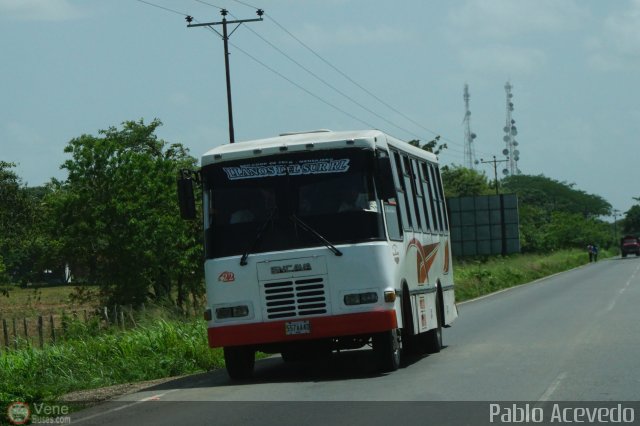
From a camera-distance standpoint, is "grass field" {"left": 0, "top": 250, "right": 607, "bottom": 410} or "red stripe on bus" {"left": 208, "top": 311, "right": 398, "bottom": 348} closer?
"red stripe on bus" {"left": 208, "top": 311, "right": 398, "bottom": 348}

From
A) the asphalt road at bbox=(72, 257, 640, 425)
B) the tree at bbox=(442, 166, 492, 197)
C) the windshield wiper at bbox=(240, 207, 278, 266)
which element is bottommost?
the asphalt road at bbox=(72, 257, 640, 425)

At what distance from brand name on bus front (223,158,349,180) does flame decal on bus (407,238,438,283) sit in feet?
6.73

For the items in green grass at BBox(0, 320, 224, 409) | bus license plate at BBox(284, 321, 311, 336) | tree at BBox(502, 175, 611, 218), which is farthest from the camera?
tree at BBox(502, 175, 611, 218)

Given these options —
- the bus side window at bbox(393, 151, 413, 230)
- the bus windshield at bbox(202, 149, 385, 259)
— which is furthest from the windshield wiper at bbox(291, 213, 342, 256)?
the bus side window at bbox(393, 151, 413, 230)

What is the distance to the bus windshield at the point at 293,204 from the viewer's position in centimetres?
1436

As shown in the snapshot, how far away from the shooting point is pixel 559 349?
16766mm

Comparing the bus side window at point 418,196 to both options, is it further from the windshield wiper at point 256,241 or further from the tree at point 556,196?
the tree at point 556,196

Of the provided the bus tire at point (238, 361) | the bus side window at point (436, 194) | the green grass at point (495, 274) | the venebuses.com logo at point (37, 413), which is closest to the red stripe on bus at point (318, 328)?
the bus tire at point (238, 361)

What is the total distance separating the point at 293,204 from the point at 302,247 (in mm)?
574

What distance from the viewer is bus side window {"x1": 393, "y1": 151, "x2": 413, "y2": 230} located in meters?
15.9

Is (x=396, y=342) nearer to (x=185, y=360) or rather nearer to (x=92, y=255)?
(x=185, y=360)

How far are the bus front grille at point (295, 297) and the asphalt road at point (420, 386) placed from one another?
0.86m

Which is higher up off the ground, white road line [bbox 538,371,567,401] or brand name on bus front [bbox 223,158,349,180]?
brand name on bus front [bbox 223,158,349,180]

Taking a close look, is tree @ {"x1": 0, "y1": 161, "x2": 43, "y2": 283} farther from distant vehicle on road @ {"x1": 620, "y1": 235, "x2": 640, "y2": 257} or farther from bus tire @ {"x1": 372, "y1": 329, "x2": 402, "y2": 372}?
distant vehicle on road @ {"x1": 620, "y1": 235, "x2": 640, "y2": 257}
